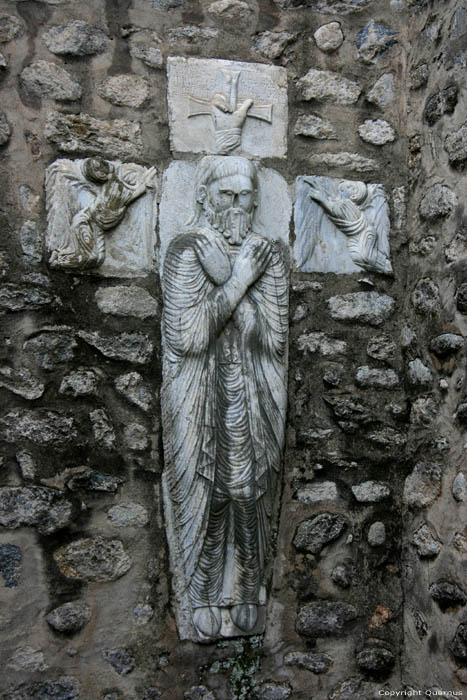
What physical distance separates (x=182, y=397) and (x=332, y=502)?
2.61 ft

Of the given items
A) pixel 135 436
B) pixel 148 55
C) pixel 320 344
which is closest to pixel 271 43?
pixel 148 55

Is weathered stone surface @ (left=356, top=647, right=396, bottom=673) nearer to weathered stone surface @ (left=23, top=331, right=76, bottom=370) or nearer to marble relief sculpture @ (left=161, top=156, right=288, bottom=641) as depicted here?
marble relief sculpture @ (left=161, top=156, right=288, bottom=641)

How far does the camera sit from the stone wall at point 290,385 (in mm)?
2775

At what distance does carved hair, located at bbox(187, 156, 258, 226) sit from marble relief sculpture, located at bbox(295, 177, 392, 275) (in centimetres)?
29

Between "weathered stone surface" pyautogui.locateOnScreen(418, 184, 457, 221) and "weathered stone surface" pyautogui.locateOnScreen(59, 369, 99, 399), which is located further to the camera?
"weathered stone surface" pyautogui.locateOnScreen(418, 184, 457, 221)

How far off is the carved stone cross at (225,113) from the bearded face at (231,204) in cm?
19

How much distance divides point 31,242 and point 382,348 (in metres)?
1.50

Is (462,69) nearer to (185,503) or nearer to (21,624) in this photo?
(185,503)

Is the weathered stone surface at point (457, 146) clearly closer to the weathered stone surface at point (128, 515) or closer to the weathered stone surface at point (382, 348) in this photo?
the weathered stone surface at point (382, 348)

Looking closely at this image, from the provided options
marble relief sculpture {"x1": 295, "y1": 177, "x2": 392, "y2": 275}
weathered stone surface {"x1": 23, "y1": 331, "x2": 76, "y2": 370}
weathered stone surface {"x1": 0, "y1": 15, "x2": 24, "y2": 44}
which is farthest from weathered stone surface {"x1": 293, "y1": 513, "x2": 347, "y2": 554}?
weathered stone surface {"x1": 0, "y1": 15, "x2": 24, "y2": 44}

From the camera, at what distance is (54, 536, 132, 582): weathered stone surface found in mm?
2771

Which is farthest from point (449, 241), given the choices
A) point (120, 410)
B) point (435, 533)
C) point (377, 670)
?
point (377, 670)

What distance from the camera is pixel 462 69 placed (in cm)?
293

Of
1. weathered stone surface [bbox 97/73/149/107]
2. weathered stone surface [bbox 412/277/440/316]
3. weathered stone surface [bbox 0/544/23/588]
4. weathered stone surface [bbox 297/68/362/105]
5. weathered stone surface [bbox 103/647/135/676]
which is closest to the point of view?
weathered stone surface [bbox 0/544/23/588]
